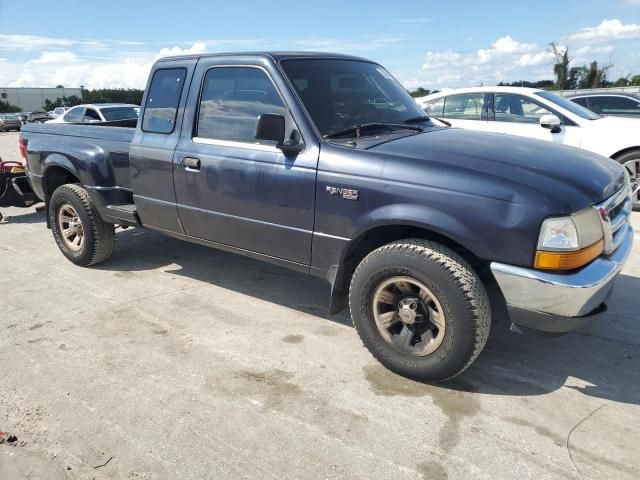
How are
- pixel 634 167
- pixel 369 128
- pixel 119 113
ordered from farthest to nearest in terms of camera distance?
pixel 119 113 → pixel 634 167 → pixel 369 128

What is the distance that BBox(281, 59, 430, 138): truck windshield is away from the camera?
3.49m

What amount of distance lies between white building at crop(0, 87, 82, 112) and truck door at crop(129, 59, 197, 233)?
72.8m

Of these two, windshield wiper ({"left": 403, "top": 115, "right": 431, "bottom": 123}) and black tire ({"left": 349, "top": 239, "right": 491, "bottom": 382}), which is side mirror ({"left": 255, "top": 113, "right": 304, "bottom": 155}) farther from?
windshield wiper ({"left": 403, "top": 115, "right": 431, "bottom": 123})

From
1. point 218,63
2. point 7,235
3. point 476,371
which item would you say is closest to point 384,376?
point 476,371

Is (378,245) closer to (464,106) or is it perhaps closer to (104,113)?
(464,106)

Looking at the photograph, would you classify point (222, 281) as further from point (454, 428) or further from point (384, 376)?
point (454, 428)

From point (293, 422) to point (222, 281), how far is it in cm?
234

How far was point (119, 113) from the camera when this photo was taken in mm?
13656

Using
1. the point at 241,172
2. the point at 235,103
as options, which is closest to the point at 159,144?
the point at 235,103

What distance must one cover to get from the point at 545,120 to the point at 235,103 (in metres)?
4.70

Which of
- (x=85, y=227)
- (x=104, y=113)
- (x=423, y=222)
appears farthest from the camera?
(x=104, y=113)

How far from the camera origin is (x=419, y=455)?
2.49 m

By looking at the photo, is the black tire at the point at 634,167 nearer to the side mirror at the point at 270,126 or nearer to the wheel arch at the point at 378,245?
the wheel arch at the point at 378,245

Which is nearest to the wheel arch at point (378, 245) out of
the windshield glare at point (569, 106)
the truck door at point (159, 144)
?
the truck door at point (159, 144)
